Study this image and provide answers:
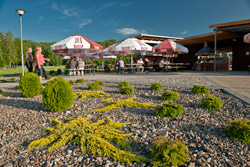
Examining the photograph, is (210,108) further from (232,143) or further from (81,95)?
(81,95)

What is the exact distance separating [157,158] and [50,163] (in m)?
1.12

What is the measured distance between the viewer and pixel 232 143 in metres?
2.03

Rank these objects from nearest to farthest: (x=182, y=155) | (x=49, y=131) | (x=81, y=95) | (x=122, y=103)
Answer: (x=182, y=155) → (x=49, y=131) → (x=122, y=103) → (x=81, y=95)

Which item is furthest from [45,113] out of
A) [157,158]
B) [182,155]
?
[182,155]

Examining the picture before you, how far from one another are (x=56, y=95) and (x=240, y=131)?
10.0 feet

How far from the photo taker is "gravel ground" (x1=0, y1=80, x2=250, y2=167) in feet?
5.79

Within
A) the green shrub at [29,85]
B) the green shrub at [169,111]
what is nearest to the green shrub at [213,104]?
the green shrub at [169,111]

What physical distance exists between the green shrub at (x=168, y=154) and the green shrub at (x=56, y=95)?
221 cm

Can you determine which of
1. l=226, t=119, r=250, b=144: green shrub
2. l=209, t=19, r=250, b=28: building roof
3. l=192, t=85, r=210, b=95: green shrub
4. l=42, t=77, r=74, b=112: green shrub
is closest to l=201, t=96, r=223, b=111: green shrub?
l=226, t=119, r=250, b=144: green shrub

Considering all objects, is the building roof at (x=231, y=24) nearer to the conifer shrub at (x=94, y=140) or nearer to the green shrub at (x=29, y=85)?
the conifer shrub at (x=94, y=140)

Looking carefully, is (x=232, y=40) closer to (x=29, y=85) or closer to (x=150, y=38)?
(x=150, y=38)

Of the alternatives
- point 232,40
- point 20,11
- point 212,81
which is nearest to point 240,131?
point 212,81

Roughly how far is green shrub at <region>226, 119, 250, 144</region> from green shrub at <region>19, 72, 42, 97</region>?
4.63m

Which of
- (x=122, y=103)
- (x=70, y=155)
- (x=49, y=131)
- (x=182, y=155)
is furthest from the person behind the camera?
(x=122, y=103)
